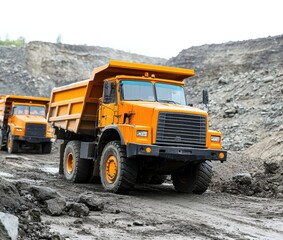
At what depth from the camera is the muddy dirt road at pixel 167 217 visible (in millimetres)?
6746

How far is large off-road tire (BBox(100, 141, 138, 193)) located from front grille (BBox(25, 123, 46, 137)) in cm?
1142

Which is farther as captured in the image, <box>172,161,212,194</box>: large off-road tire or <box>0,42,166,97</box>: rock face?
<box>0,42,166,97</box>: rock face

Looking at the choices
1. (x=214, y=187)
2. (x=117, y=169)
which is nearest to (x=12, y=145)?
(x=214, y=187)

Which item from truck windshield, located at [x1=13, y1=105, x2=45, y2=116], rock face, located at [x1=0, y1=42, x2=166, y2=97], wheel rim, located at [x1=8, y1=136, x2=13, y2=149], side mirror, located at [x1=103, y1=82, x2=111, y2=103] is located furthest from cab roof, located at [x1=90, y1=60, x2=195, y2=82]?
rock face, located at [x1=0, y1=42, x2=166, y2=97]

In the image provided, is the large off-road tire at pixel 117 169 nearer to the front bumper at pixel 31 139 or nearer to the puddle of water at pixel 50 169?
the puddle of water at pixel 50 169

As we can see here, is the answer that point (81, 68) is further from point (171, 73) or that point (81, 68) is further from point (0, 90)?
point (171, 73)

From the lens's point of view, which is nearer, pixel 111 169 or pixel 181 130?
pixel 181 130

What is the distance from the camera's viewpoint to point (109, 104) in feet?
37.9

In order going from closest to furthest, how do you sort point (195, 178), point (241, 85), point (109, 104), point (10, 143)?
point (195, 178) < point (109, 104) < point (10, 143) < point (241, 85)

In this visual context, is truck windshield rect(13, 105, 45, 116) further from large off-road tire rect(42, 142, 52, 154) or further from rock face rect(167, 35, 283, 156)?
rock face rect(167, 35, 283, 156)

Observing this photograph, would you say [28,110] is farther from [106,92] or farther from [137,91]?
[137,91]

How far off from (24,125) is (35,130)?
54 cm

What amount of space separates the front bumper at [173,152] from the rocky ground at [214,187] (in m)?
0.90

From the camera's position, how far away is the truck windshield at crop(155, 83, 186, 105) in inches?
450
